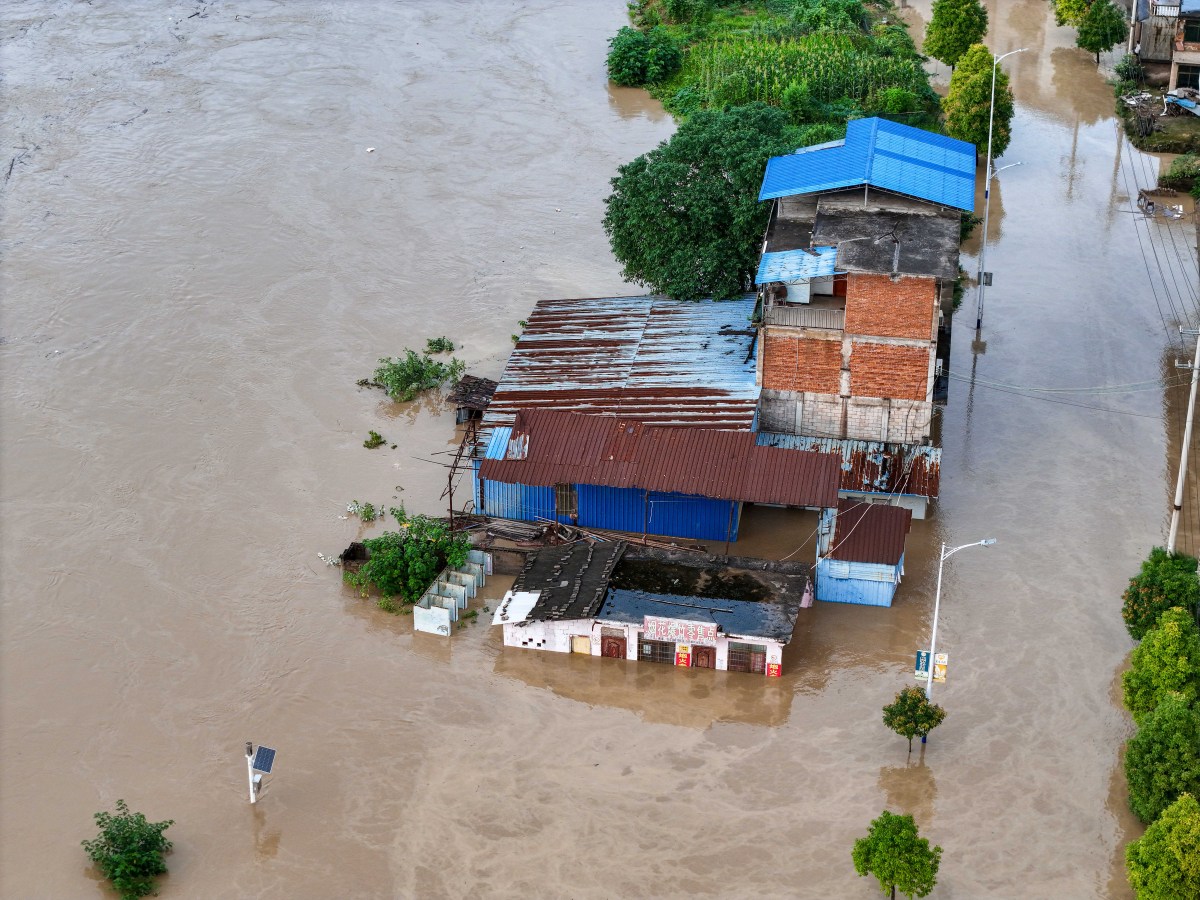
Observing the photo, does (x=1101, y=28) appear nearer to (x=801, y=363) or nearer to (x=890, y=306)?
(x=890, y=306)

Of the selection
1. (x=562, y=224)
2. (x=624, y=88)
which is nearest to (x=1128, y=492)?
(x=562, y=224)

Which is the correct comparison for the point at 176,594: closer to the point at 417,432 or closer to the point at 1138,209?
the point at 417,432

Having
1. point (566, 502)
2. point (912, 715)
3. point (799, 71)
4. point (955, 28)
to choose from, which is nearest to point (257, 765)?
point (566, 502)

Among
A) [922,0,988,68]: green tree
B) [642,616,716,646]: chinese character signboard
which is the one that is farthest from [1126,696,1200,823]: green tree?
[922,0,988,68]: green tree

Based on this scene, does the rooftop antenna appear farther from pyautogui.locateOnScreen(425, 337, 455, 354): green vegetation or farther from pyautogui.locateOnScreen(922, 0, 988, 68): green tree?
pyautogui.locateOnScreen(922, 0, 988, 68): green tree

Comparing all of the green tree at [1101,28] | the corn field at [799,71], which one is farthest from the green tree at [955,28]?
the green tree at [1101,28]
